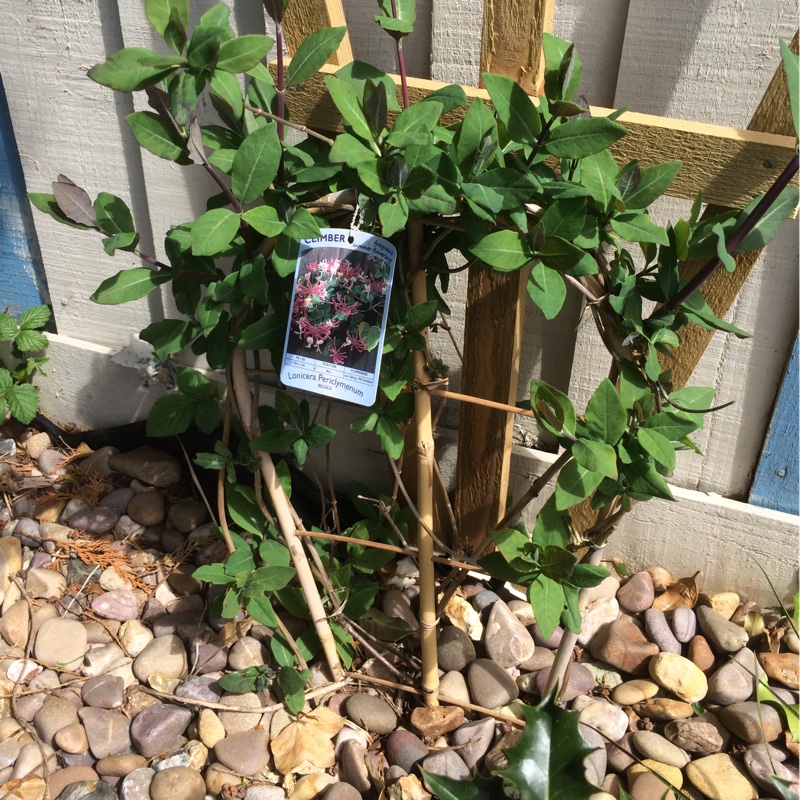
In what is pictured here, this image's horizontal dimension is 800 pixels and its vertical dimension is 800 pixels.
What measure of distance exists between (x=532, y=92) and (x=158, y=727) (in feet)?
4.08

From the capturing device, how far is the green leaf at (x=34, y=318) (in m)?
1.90

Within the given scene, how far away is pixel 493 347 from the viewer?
1354 mm

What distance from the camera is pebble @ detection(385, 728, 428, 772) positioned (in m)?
1.30

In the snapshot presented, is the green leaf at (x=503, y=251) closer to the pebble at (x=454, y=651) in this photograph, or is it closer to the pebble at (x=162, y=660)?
the pebble at (x=454, y=651)

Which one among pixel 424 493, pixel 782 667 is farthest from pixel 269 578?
pixel 782 667

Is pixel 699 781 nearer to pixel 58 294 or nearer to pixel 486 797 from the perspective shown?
pixel 486 797

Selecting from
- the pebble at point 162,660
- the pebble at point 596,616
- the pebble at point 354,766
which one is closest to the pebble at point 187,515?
the pebble at point 162,660

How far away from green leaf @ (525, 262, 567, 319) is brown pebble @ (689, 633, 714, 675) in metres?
0.93

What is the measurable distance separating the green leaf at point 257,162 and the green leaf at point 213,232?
37 millimetres

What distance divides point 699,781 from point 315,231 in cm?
111

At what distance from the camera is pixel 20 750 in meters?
1.33

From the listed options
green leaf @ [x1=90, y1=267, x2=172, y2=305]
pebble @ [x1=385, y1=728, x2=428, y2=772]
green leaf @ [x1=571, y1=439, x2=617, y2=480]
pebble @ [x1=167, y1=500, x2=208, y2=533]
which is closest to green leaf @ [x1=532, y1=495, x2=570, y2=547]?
green leaf @ [x1=571, y1=439, x2=617, y2=480]

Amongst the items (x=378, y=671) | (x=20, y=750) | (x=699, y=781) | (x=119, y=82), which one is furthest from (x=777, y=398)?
(x=20, y=750)

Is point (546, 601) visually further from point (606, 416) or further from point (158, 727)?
point (158, 727)
